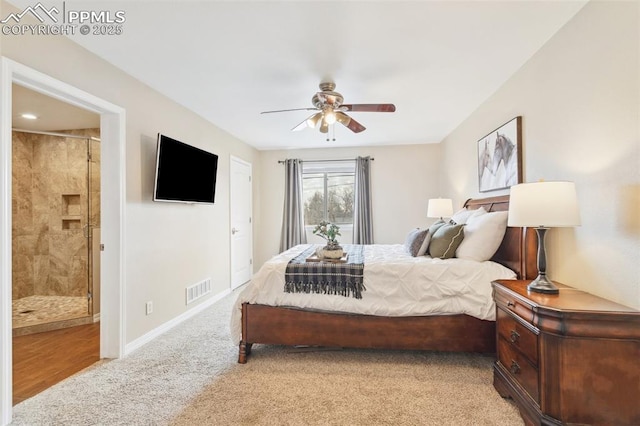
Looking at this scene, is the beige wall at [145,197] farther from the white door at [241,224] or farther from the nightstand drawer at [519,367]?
the nightstand drawer at [519,367]

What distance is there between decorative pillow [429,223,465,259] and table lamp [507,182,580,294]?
0.89 m

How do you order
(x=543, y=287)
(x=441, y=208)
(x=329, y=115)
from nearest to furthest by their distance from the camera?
1. (x=543, y=287)
2. (x=329, y=115)
3. (x=441, y=208)

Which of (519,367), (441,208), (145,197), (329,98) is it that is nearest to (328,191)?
(441,208)

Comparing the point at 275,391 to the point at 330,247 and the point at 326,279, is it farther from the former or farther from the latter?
the point at 330,247

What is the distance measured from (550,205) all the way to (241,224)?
14.4ft

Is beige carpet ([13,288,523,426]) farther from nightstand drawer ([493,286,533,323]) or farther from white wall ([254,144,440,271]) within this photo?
white wall ([254,144,440,271])

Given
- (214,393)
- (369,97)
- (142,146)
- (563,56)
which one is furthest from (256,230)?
(563,56)

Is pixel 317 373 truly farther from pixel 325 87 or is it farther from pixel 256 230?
pixel 256 230

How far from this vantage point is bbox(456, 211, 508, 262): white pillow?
2.54 m

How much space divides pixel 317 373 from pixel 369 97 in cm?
267

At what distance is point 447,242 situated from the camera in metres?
2.74

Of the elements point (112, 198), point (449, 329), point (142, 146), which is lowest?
point (449, 329)

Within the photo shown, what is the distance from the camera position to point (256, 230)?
5828mm

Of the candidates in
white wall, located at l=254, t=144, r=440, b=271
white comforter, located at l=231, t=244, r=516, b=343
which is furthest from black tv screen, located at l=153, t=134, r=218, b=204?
white wall, located at l=254, t=144, r=440, b=271
